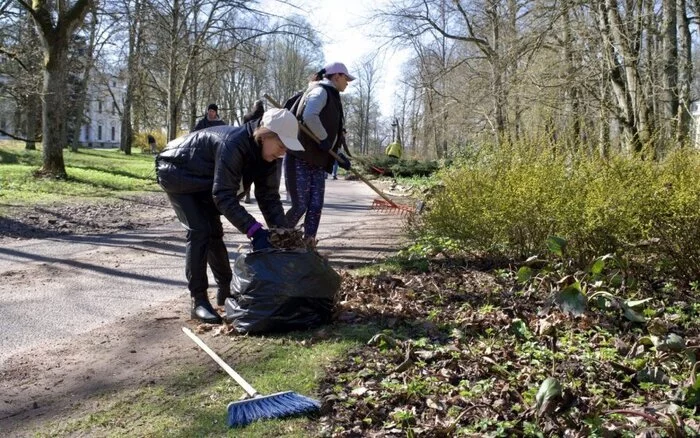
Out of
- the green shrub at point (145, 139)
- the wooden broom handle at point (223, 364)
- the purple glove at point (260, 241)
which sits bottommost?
the wooden broom handle at point (223, 364)

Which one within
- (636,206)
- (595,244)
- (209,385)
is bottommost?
(209,385)

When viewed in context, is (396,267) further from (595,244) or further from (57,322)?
(57,322)

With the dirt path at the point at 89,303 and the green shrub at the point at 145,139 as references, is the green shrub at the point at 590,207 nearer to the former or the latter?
the dirt path at the point at 89,303

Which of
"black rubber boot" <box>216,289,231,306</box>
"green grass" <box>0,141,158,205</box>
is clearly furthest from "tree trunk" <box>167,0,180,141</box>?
"black rubber boot" <box>216,289,231,306</box>

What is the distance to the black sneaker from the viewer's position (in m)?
4.35

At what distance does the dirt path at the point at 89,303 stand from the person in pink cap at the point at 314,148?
95 centimetres

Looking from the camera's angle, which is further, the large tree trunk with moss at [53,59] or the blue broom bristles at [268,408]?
the large tree trunk with moss at [53,59]

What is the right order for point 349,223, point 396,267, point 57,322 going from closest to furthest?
point 57,322
point 396,267
point 349,223

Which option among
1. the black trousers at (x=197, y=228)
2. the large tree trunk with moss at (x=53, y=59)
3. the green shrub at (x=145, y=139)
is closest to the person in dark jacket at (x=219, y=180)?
the black trousers at (x=197, y=228)

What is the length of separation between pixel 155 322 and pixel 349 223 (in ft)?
19.5

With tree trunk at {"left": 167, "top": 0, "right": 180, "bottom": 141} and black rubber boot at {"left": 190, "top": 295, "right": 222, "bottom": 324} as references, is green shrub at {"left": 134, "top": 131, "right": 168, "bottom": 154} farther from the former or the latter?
black rubber boot at {"left": 190, "top": 295, "right": 222, "bottom": 324}

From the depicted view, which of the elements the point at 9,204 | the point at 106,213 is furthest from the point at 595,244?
the point at 9,204

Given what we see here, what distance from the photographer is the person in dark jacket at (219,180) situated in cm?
402

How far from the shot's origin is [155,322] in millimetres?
4457
